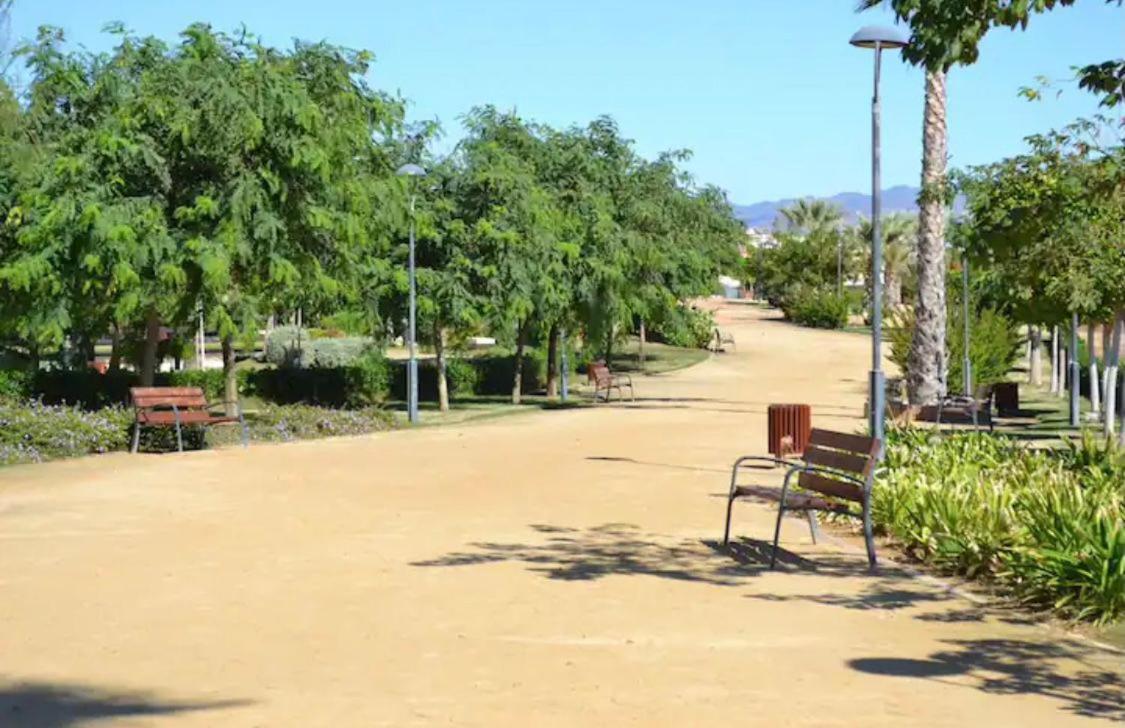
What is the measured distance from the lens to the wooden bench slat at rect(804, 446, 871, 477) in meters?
10.9

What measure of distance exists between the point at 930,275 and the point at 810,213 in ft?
304

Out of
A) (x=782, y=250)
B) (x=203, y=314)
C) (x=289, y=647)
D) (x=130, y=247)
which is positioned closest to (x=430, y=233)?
(x=203, y=314)

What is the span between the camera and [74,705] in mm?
6758

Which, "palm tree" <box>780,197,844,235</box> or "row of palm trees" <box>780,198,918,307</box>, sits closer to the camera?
"row of palm trees" <box>780,198,918,307</box>

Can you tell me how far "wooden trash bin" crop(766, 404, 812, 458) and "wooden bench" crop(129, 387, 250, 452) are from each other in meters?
7.52

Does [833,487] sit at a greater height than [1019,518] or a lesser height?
greater

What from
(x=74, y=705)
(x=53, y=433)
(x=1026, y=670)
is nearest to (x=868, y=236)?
(x=53, y=433)

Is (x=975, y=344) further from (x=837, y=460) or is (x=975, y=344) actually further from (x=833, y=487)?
(x=833, y=487)

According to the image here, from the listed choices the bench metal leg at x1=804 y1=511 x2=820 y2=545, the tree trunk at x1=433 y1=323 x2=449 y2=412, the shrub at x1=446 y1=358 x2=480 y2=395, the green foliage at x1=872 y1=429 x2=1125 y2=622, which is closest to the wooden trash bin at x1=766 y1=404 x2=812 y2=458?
the green foliage at x1=872 y1=429 x2=1125 y2=622

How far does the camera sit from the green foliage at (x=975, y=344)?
3656 cm

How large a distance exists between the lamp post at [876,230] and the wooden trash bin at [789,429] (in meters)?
2.96

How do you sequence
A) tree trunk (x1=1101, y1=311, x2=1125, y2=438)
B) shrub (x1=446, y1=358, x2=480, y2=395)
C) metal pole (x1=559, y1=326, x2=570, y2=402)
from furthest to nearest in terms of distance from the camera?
shrub (x1=446, y1=358, x2=480, y2=395) → metal pole (x1=559, y1=326, x2=570, y2=402) → tree trunk (x1=1101, y1=311, x2=1125, y2=438)

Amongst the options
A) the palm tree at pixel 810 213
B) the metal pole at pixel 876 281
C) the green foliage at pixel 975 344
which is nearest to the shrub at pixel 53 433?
the metal pole at pixel 876 281

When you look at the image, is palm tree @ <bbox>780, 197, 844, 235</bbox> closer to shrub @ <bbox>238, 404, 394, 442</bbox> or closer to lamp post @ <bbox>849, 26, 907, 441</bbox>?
shrub @ <bbox>238, 404, 394, 442</bbox>
